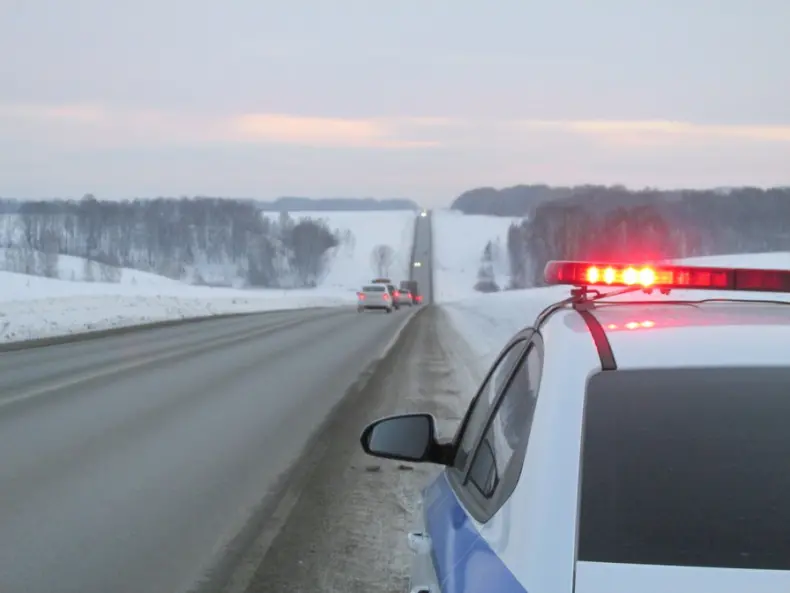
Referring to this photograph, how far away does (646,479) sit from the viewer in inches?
91.3

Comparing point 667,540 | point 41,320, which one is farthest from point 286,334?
point 667,540

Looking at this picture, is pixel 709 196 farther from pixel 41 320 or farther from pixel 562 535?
pixel 562 535

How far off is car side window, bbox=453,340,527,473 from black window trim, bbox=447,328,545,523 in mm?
14

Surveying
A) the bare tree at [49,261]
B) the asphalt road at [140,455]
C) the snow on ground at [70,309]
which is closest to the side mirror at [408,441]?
the asphalt road at [140,455]

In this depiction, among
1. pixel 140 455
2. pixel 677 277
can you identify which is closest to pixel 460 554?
pixel 677 277

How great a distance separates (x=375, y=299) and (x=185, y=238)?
121229mm

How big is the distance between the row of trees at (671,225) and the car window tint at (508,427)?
125ft

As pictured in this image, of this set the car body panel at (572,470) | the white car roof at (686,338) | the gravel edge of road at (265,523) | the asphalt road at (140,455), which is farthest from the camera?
the asphalt road at (140,455)

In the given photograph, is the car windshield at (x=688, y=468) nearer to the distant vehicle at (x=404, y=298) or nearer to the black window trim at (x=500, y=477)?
the black window trim at (x=500, y=477)

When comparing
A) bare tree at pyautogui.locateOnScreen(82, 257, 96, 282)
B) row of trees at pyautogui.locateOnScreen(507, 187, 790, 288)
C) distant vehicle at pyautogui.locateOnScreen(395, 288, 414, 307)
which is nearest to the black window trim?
row of trees at pyautogui.locateOnScreen(507, 187, 790, 288)

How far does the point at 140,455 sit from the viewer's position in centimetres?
972

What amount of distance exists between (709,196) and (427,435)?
69.1 meters

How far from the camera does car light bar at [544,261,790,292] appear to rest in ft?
10.6

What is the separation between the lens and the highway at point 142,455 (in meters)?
6.38
